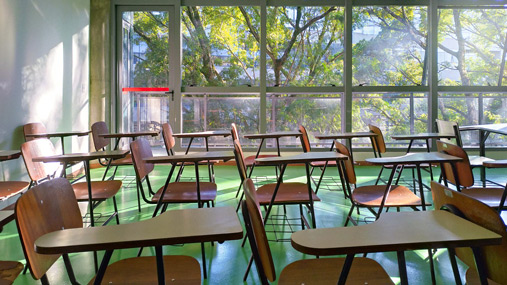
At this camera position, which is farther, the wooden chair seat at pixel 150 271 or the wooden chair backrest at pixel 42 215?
the wooden chair seat at pixel 150 271

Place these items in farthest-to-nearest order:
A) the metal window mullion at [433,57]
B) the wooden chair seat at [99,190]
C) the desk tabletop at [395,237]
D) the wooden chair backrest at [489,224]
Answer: the metal window mullion at [433,57] → the wooden chair seat at [99,190] → the wooden chair backrest at [489,224] → the desk tabletop at [395,237]

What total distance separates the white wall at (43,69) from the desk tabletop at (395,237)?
3924mm

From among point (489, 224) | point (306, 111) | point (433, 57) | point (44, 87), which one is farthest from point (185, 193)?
point (433, 57)

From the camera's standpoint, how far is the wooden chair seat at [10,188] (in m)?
2.88

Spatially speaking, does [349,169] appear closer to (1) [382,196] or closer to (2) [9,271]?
(1) [382,196]

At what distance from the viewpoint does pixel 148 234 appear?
1283mm

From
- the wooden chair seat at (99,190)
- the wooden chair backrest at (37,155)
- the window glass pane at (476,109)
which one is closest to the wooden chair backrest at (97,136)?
the wooden chair backrest at (37,155)

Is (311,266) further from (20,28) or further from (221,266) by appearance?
(20,28)

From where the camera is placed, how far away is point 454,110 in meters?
7.12

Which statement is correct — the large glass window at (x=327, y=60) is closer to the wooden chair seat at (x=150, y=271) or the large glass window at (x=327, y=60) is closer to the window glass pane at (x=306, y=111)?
the window glass pane at (x=306, y=111)

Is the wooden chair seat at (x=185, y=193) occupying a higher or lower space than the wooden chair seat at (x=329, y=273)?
higher

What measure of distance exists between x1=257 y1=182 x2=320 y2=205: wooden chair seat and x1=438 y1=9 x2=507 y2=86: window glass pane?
5028 mm

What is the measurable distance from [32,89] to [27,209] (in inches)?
152

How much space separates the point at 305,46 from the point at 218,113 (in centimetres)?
189
